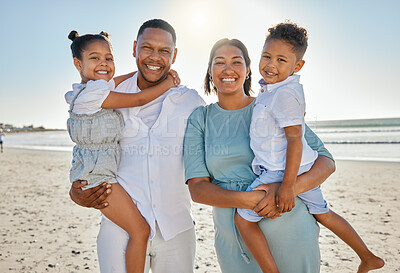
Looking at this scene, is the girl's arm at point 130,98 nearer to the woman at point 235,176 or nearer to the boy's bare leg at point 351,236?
the woman at point 235,176

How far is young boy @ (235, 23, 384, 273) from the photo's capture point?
79.9 inches

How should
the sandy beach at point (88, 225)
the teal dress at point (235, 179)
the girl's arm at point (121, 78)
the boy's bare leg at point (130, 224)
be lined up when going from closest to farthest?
the teal dress at point (235, 179)
the boy's bare leg at point (130, 224)
the girl's arm at point (121, 78)
the sandy beach at point (88, 225)

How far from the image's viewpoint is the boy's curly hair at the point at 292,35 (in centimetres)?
225

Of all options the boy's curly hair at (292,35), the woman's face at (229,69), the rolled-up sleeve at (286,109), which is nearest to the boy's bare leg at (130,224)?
the woman's face at (229,69)

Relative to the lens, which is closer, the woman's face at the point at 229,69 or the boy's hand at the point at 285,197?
the boy's hand at the point at 285,197

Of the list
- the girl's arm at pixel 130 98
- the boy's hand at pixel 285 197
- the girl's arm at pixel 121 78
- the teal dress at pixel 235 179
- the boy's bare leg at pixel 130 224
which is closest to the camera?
the boy's hand at pixel 285 197

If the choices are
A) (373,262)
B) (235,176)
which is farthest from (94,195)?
(373,262)

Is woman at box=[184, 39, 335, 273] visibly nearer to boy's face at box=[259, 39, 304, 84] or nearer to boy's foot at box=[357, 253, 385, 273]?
boy's face at box=[259, 39, 304, 84]

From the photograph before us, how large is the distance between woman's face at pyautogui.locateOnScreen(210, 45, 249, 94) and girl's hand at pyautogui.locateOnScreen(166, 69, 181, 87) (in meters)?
0.37

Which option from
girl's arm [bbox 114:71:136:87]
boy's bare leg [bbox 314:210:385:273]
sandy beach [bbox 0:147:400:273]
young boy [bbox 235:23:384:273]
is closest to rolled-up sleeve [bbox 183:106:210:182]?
young boy [bbox 235:23:384:273]

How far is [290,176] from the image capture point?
6.56ft

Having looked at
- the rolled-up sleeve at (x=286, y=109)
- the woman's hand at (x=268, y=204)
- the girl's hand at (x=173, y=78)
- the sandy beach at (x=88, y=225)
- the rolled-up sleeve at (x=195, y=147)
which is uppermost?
the girl's hand at (x=173, y=78)

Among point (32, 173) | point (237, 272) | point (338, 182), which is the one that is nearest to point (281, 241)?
point (237, 272)

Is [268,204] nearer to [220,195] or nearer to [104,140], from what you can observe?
[220,195]
